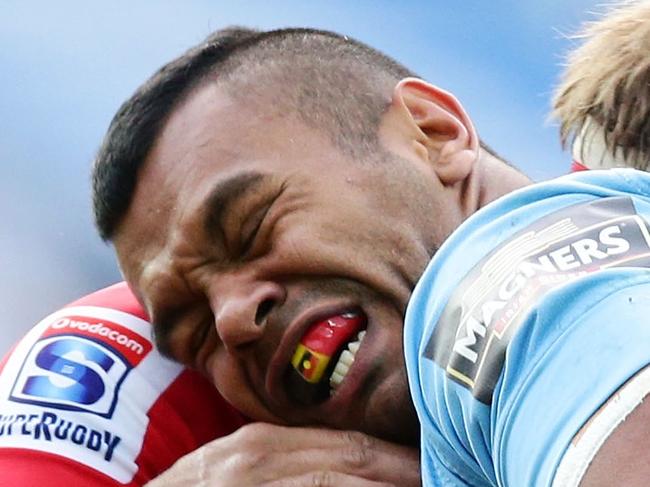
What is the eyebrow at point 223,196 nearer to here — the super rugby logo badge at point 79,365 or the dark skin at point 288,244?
the dark skin at point 288,244

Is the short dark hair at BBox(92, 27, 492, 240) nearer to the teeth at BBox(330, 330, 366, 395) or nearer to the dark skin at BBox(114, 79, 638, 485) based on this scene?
the dark skin at BBox(114, 79, 638, 485)

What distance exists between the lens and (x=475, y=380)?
0.58 meters

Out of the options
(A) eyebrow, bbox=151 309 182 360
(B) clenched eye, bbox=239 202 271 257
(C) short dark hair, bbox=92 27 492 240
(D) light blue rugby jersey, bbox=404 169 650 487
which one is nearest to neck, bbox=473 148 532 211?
(C) short dark hair, bbox=92 27 492 240

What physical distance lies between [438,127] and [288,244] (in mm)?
257

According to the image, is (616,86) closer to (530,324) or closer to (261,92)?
(261,92)

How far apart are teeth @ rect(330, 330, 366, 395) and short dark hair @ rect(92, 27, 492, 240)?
199 mm

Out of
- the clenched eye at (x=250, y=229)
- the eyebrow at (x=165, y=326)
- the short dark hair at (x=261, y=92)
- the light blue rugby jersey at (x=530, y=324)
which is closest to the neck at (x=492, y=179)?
the short dark hair at (x=261, y=92)

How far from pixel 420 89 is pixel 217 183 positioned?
294mm

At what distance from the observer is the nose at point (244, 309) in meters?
1.03

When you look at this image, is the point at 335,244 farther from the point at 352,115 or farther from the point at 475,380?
the point at 475,380

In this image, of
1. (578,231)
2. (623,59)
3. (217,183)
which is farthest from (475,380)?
(623,59)

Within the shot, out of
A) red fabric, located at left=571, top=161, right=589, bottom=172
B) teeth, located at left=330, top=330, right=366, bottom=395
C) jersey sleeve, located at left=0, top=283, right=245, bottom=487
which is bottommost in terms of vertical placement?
jersey sleeve, located at left=0, top=283, right=245, bottom=487

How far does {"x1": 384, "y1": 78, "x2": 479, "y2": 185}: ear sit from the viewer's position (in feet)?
3.79

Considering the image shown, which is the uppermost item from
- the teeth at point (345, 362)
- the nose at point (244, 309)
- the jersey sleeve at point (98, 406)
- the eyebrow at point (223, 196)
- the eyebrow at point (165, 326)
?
the eyebrow at point (223, 196)
